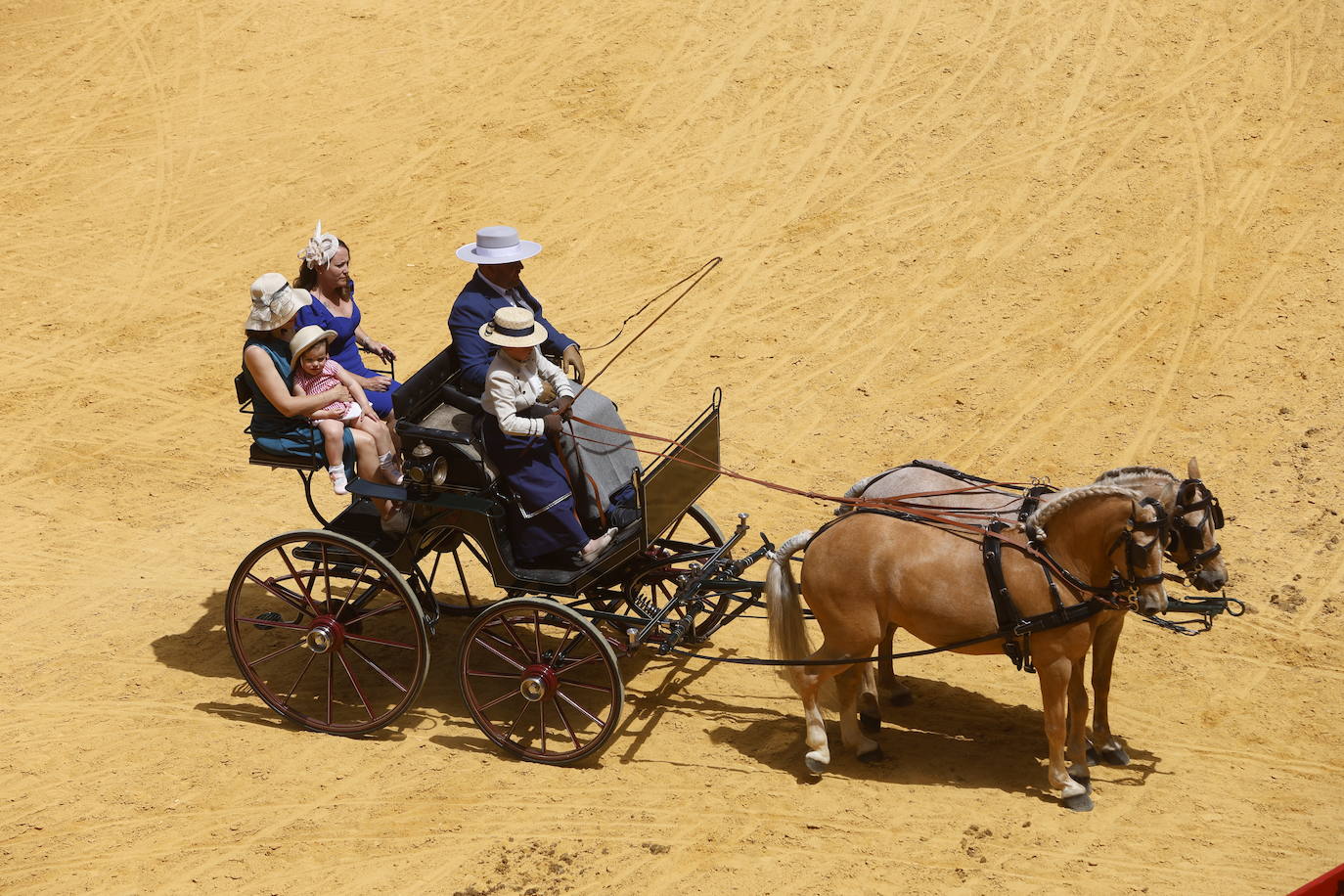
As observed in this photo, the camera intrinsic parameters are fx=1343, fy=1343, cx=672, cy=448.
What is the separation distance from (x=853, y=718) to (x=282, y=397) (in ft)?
12.4

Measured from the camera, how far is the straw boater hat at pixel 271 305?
7.88 m

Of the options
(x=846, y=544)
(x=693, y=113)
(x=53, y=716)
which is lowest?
(x=53, y=716)

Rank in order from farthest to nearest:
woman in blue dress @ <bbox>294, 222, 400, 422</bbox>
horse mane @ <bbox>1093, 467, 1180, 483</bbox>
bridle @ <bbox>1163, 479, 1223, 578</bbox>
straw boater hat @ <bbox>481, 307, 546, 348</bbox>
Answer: woman in blue dress @ <bbox>294, 222, 400, 422</bbox> → straw boater hat @ <bbox>481, 307, 546, 348</bbox> → horse mane @ <bbox>1093, 467, 1180, 483</bbox> → bridle @ <bbox>1163, 479, 1223, 578</bbox>

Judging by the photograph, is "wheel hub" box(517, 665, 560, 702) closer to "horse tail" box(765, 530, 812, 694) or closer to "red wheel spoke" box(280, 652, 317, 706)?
"horse tail" box(765, 530, 812, 694)

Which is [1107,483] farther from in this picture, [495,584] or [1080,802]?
[495,584]

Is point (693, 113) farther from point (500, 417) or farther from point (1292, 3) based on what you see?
point (500, 417)

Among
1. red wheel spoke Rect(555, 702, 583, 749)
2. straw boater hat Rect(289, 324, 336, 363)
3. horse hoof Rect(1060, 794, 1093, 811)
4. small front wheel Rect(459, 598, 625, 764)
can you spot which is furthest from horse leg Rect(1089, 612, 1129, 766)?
straw boater hat Rect(289, 324, 336, 363)

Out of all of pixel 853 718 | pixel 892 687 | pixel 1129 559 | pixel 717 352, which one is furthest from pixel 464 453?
pixel 717 352

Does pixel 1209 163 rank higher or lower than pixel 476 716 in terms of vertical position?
higher

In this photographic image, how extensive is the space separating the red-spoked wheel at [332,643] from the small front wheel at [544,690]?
1.37 feet

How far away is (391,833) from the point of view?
714 centimetres

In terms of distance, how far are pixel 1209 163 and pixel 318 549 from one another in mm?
10555

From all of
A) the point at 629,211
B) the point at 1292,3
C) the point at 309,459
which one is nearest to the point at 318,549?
the point at 309,459

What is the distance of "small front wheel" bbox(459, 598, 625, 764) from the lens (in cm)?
729
